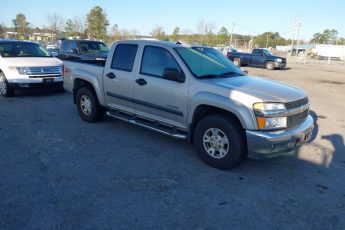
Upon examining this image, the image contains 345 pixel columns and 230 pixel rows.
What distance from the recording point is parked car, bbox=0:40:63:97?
955cm

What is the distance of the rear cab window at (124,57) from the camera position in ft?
19.4

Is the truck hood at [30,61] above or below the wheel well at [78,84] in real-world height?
above

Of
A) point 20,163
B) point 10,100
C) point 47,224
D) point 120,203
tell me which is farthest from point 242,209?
point 10,100

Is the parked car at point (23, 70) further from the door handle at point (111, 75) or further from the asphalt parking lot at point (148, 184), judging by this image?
the door handle at point (111, 75)

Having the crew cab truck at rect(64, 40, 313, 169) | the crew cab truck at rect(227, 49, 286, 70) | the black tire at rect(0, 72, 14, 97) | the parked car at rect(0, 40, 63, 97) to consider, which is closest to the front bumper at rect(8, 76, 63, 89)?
the parked car at rect(0, 40, 63, 97)

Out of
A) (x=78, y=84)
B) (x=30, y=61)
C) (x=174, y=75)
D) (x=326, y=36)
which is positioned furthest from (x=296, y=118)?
(x=326, y=36)

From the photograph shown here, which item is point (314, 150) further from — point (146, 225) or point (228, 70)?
point (146, 225)

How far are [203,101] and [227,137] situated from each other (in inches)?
24.4

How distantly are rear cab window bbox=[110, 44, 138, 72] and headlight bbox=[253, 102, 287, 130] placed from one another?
2.54 metres

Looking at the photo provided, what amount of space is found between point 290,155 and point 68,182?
354 centimetres

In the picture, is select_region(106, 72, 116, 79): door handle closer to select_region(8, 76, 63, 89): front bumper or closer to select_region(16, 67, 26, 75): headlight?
select_region(8, 76, 63, 89): front bumper

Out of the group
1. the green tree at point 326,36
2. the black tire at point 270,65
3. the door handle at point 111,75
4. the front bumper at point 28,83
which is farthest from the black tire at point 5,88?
the green tree at point 326,36

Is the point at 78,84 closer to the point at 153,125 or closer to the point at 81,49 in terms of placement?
the point at 153,125

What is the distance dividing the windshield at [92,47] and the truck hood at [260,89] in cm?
1033
